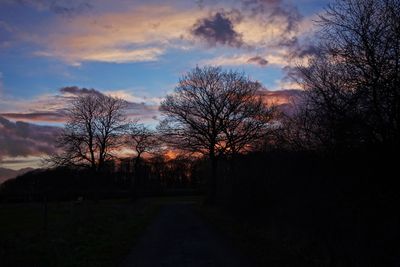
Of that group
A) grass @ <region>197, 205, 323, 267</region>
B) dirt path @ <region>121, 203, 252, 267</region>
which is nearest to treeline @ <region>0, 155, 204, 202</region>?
dirt path @ <region>121, 203, 252, 267</region>

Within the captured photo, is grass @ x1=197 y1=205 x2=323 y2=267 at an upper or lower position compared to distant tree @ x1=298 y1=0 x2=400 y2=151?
lower

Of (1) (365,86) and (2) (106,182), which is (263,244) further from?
(2) (106,182)

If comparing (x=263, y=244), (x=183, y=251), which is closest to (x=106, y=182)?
(x=263, y=244)

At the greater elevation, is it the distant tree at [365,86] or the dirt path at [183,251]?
the distant tree at [365,86]

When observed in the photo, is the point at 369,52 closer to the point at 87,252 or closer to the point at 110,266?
the point at 110,266

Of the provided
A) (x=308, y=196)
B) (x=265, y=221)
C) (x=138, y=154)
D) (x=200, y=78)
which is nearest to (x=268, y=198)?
(x=265, y=221)

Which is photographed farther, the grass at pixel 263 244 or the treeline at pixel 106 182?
the treeline at pixel 106 182

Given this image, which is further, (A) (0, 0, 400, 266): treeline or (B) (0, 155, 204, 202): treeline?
(B) (0, 155, 204, 202): treeline

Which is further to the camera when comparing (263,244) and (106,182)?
(106,182)

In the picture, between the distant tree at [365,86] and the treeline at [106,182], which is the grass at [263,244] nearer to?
the distant tree at [365,86]

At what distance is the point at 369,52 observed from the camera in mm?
11898

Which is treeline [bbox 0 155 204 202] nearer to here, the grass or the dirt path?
the dirt path

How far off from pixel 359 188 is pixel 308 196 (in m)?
3.42

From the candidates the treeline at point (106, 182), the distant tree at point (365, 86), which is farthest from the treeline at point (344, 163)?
the treeline at point (106, 182)
